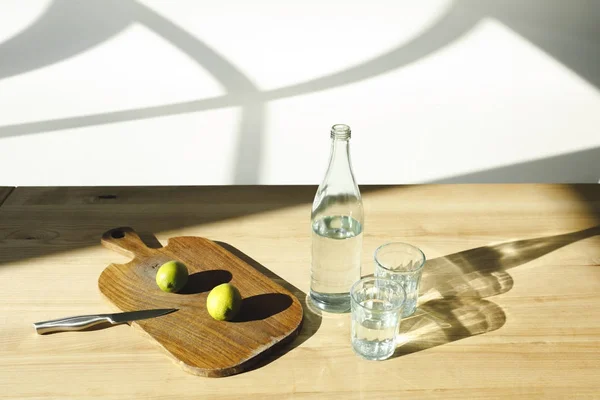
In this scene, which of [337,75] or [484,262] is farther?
[337,75]

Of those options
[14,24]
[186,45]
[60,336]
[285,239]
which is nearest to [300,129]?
[186,45]

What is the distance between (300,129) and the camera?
11.0 ft

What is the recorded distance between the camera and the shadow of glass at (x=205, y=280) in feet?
4.32

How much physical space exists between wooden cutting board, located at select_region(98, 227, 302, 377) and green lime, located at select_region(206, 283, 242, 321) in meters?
0.01

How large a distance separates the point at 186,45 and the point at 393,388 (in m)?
2.63

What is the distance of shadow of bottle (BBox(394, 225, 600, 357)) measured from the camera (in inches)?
48.1

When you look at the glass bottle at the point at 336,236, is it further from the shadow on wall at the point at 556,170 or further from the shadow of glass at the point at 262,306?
the shadow on wall at the point at 556,170

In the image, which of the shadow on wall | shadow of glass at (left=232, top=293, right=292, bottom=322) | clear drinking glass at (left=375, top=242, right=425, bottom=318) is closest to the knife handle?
shadow of glass at (left=232, top=293, right=292, bottom=322)

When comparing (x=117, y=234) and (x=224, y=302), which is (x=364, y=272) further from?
(x=117, y=234)

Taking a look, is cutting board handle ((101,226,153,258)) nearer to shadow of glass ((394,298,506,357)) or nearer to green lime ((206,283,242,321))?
green lime ((206,283,242,321))

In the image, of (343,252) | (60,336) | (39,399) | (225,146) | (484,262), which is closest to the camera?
(39,399)

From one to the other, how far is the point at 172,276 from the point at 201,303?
7 cm

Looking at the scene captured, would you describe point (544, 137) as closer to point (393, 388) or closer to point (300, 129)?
point (300, 129)

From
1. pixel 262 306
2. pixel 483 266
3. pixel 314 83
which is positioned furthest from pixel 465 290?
pixel 314 83
